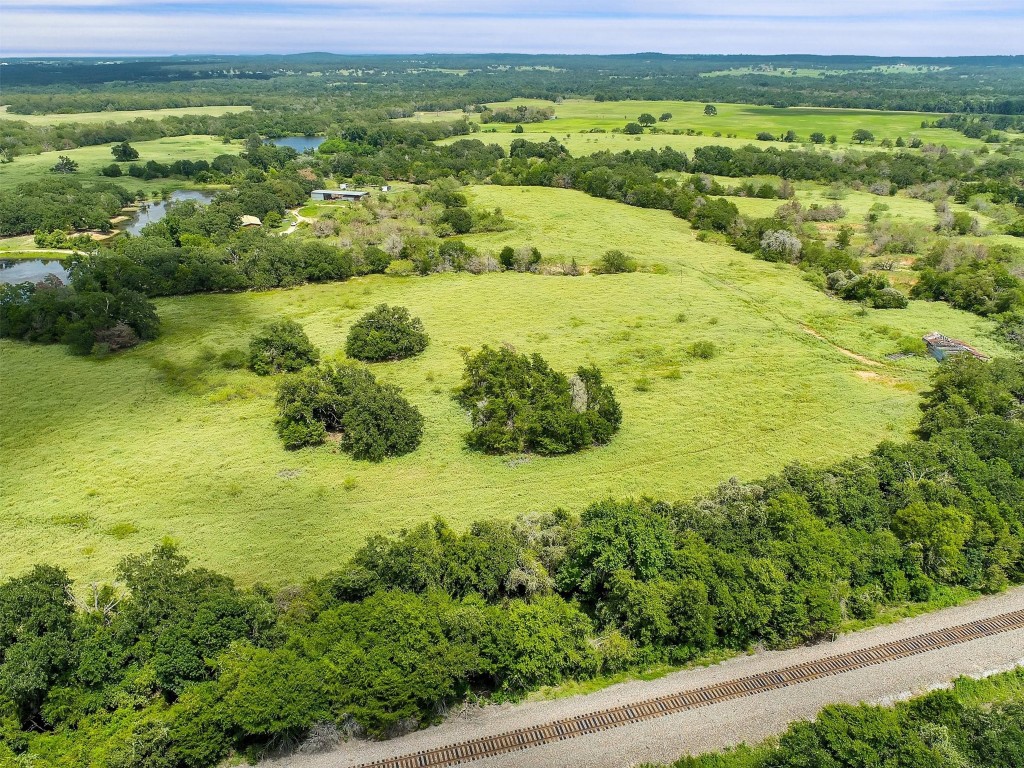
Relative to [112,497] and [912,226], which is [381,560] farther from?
[912,226]

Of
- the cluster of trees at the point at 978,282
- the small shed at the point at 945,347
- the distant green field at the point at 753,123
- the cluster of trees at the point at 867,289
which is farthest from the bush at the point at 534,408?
the distant green field at the point at 753,123

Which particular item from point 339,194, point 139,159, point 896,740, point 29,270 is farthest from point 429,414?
point 139,159

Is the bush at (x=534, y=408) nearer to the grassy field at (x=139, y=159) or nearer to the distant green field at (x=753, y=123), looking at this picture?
the grassy field at (x=139, y=159)

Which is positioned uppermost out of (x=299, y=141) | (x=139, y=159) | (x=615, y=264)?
(x=299, y=141)

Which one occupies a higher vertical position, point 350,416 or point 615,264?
point 615,264

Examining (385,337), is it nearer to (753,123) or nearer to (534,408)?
(534,408)

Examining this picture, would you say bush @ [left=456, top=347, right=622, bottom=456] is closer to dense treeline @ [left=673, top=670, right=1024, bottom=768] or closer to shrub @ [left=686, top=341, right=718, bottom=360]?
shrub @ [left=686, top=341, right=718, bottom=360]
